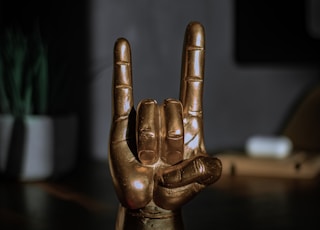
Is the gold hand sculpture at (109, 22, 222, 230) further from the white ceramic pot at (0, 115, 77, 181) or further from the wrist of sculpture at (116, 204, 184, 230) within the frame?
the white ceramic pot at (0, 115, 77, 181)

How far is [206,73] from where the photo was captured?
4.48ft

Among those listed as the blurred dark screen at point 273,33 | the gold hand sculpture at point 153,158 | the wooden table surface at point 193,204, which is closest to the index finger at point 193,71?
the gold hand sculpture at point 153,158

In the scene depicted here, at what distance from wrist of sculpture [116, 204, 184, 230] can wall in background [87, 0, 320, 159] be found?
72 centimetres

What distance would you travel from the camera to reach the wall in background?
1.24m

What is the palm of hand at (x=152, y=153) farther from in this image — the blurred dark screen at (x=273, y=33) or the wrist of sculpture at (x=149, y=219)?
the blurred dark screen at (x=273, y=33)

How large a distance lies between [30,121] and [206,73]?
0.53m

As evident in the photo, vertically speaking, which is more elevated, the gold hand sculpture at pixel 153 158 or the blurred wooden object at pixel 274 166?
the gold hand sculpture at pixel 153 158

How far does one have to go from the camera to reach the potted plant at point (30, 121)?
980 millimetres

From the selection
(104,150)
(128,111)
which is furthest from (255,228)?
(104,150)

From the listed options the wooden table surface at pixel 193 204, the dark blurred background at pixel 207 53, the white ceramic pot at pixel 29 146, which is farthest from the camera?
the dark blurred background at pixel 207 53

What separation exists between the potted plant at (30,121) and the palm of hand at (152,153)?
47 centimetres

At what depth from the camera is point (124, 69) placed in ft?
1.81

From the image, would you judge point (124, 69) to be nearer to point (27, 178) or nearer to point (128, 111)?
point (128, 111)

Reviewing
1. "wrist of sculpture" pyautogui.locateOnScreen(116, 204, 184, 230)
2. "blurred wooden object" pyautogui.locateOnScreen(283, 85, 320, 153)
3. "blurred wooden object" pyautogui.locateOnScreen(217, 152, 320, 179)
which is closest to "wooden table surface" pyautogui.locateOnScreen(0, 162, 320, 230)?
"blurred wooden object" pyautogui.locateOnScreen(217, 152, 320, 179)
